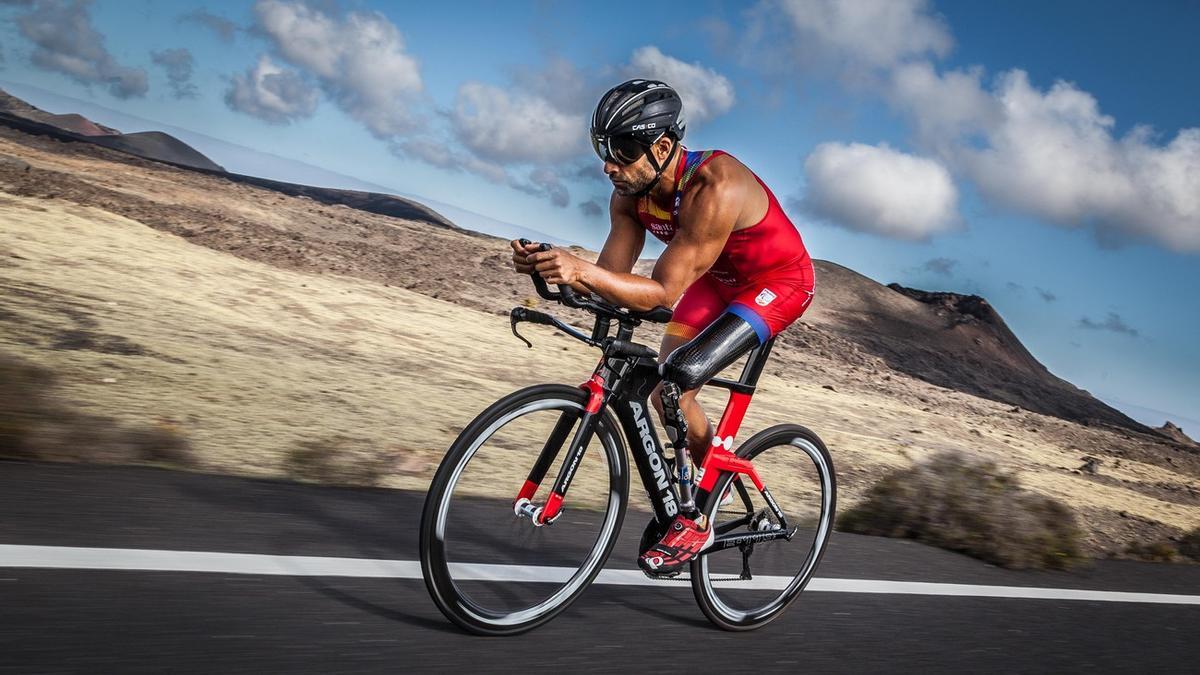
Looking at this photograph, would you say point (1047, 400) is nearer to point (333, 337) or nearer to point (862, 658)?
point (333, 337)

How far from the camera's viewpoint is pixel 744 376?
4.44 m

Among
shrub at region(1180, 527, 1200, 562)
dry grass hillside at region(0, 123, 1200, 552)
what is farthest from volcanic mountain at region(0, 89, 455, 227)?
shrub at region(1180, 527, 1200, 562)

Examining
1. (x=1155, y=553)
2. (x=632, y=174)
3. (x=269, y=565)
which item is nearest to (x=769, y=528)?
(x=632, y=174)

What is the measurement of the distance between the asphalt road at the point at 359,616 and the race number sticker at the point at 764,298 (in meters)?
1.39

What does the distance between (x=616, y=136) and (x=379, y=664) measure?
2069mm

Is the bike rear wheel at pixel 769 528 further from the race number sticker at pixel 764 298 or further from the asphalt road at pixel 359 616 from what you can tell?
the race number sticker at pixel 764 298

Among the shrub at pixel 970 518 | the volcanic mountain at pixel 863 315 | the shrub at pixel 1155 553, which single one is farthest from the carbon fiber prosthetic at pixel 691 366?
the volcanic mountain at pixel 863 315

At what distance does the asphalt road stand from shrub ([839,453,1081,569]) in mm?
833

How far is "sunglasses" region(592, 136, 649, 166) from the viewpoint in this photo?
3.87 metres

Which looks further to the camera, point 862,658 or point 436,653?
point 862,658

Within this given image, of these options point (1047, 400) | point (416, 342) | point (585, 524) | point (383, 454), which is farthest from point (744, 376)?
point (1047, 400)

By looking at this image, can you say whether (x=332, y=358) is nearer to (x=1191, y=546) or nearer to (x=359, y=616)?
(x=359, y=616)

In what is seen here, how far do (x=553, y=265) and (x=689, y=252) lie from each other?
790 millimetres

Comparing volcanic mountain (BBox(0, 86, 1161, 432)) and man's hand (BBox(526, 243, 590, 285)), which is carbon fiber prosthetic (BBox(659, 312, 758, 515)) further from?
volcanic mountain (BBox(0, 86, 1161, 432))
